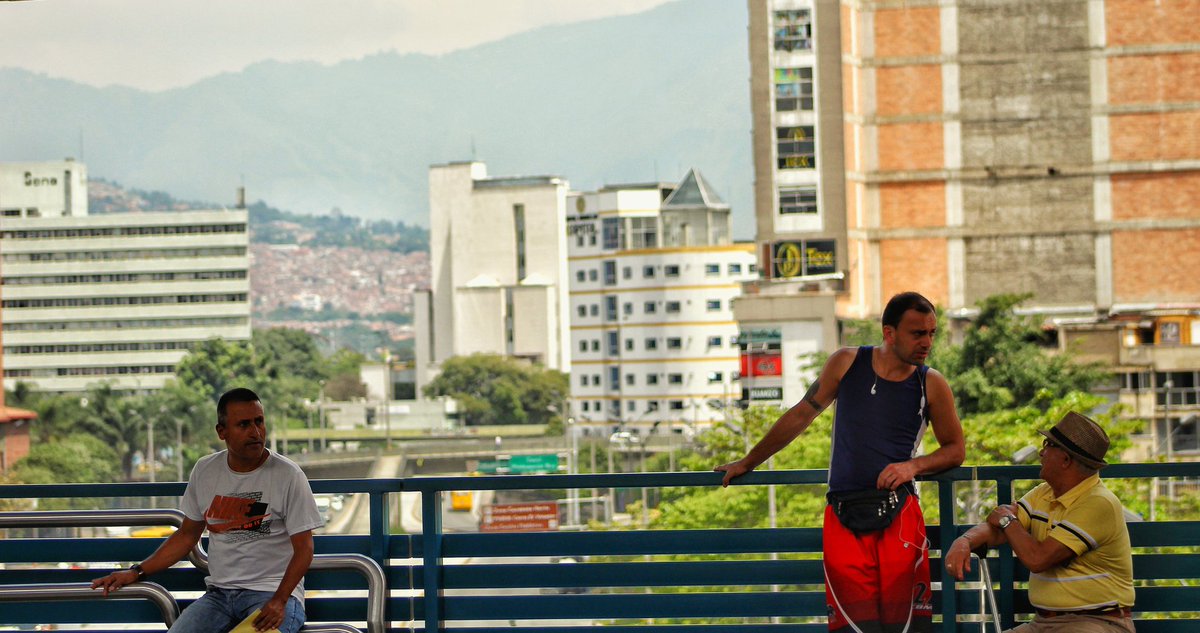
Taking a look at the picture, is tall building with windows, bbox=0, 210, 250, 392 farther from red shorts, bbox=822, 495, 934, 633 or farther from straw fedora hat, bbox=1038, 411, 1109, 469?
straw fedora hat, bbox=1038, 411, 1109, 469

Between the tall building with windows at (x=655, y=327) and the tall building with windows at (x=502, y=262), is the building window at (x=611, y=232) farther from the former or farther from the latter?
the tall building with windows at (x=502, y=262)

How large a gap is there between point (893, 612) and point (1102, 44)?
211 feet

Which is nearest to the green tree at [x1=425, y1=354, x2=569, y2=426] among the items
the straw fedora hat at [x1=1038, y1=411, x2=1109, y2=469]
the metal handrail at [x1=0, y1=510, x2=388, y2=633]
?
the metal handrail at [x1=0, y1=510, x2=388, y2=633]

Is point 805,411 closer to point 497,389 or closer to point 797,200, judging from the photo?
point 797,200

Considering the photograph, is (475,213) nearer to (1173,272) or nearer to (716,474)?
(1173,272)

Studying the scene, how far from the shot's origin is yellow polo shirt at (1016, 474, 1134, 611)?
554cm

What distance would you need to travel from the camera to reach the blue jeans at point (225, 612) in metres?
6.09

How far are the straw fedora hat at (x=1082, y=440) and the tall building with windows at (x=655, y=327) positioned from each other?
106555 millimetres

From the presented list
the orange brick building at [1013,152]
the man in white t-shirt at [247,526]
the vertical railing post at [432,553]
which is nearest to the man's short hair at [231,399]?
the man in white t-shirt at [247,526]

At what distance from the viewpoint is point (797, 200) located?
68688mm

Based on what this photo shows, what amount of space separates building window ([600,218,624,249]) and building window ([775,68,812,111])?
7334 cm

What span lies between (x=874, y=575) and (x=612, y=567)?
1.15 metres

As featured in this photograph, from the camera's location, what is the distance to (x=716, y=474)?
6.11m

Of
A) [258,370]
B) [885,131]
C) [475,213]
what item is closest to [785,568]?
[885,131]
